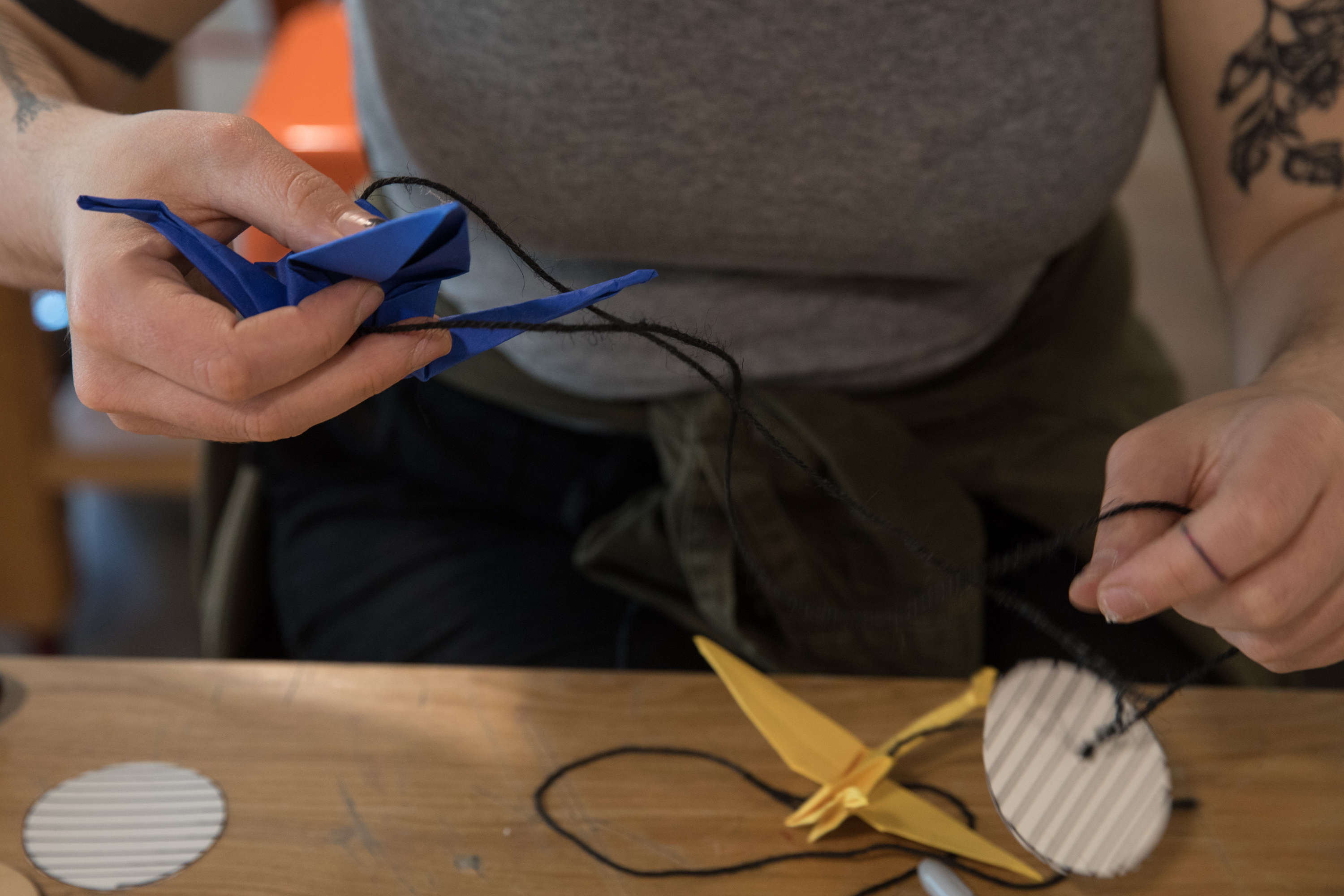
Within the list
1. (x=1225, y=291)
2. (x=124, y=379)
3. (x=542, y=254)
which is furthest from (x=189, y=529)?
(x=1225, y=291)

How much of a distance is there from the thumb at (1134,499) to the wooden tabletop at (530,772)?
16cm

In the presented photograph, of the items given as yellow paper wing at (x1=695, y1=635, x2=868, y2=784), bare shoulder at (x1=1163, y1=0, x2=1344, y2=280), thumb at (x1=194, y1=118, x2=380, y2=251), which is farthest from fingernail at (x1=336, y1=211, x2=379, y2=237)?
bare shoulder at (x1=1163, y1=0, x2=1344, y2=280)

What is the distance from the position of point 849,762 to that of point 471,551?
37cm

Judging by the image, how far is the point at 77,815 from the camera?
0.49m

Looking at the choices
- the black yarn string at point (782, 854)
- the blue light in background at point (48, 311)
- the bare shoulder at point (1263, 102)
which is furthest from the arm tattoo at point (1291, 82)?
the blue light in background at point (48, 311)

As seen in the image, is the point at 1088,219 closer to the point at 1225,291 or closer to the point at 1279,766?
the point at 1225,291

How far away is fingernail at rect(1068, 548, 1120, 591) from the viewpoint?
0.44 m

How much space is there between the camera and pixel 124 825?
1.61 feet

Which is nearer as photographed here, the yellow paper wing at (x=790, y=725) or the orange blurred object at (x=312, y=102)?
the yellow paper wing at (x=790, y=725)

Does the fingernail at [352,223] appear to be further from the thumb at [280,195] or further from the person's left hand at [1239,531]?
the person's left hand at [1239,531]

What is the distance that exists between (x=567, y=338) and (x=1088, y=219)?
39cm

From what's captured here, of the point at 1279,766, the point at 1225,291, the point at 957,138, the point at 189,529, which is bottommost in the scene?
the point at 189,529

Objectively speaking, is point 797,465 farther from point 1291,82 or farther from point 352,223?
point 1291,82

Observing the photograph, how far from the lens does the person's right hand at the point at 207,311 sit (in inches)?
15.1
